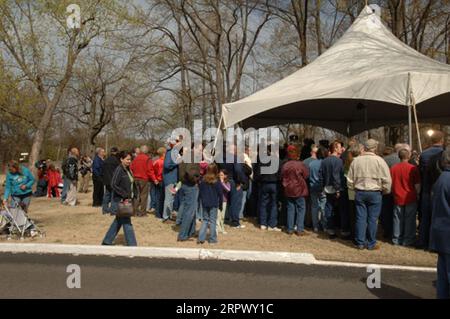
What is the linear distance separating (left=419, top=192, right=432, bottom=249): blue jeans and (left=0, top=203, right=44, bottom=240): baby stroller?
715cm

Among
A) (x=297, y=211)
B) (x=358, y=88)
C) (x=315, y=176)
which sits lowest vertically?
(x=297, y=211)

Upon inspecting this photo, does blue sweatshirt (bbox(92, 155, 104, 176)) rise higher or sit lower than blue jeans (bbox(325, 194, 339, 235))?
higher

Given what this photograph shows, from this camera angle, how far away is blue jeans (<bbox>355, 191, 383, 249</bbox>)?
7.88 meters

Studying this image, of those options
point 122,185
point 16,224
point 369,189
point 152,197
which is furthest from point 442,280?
point 152,197

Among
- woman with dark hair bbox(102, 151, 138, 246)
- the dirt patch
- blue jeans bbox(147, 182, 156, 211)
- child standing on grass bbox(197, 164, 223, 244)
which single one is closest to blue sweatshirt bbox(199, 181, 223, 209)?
child standing on grass bbox(197, 164, 223, 244)

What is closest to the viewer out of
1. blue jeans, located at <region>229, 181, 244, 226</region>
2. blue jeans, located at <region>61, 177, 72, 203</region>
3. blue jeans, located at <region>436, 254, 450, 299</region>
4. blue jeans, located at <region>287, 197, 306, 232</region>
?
blue jeans, located at <region>436, 254, 450, 299</region>

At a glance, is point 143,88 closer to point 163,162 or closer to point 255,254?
point 163,162

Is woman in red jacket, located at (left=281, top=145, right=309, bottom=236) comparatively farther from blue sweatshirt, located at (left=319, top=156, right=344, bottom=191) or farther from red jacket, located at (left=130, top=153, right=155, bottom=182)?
red jacket, located at (left=130, top=153, right=155, bottom=182)

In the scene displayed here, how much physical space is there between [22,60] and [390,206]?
15.7 metres

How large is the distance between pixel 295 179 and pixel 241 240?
62.6 inches

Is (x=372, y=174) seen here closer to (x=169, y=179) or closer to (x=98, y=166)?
(x=169, y=179)

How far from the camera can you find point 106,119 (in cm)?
3616

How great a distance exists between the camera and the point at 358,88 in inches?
374
